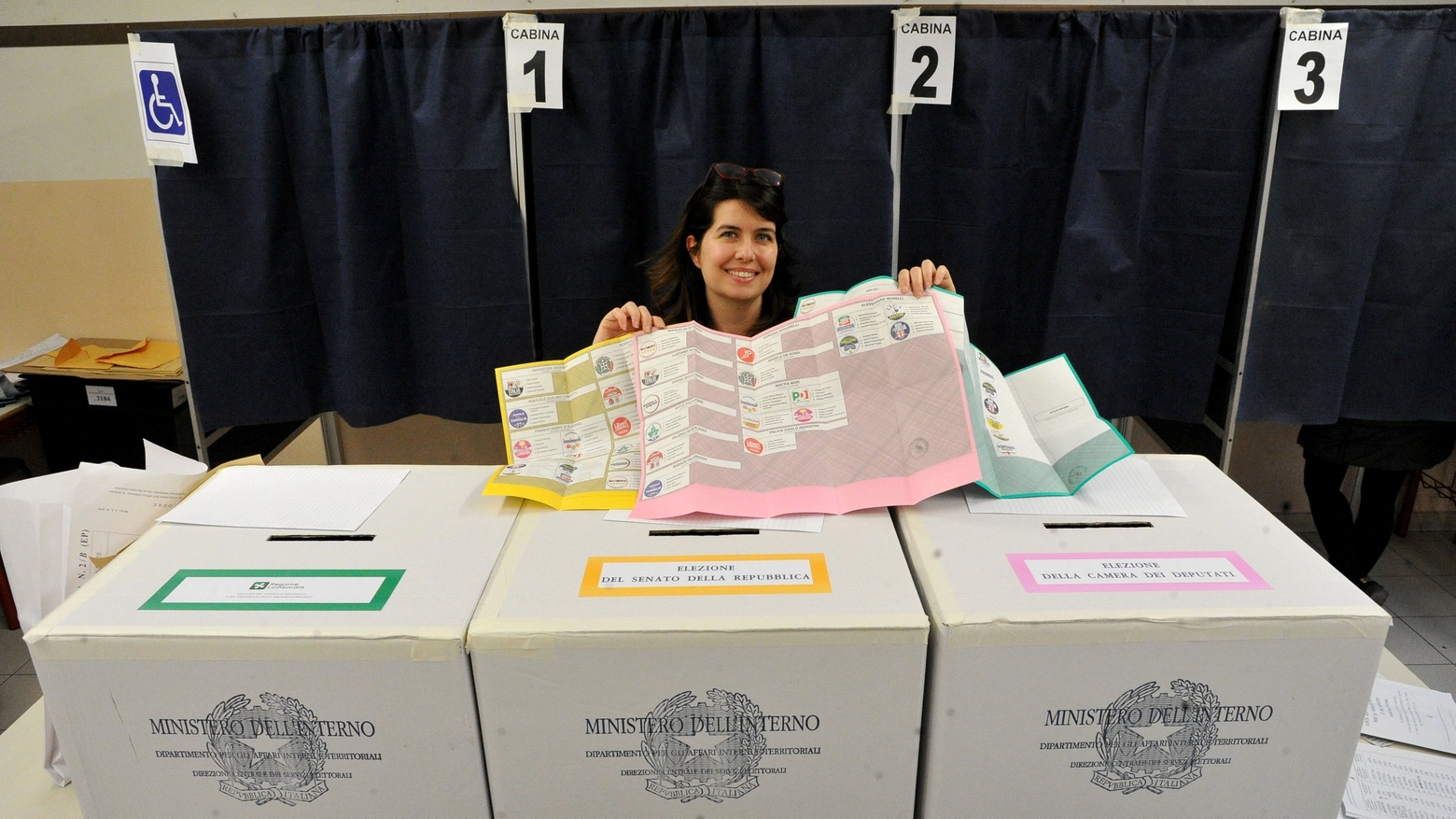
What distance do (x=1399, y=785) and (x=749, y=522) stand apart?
0.76 meters

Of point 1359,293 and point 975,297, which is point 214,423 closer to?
point 975,297

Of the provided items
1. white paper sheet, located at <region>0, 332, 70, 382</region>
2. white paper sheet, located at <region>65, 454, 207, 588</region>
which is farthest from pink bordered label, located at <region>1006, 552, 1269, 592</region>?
white paper sheet, located at <region>0, 332, 70, 382</region>

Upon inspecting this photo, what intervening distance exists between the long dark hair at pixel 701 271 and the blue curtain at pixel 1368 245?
4.36 feet

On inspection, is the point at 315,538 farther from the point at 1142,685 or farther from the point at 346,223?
the point at 346,223

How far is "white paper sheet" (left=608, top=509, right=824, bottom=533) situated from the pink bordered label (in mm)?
181

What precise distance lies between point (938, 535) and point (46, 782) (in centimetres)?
98

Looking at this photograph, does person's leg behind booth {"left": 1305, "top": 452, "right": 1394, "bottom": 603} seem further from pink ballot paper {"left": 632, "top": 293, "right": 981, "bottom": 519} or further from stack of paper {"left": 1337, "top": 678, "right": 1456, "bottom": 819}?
pink ballot paper {"left": 632, "top": 293, "right": 981, "bottom": 519}

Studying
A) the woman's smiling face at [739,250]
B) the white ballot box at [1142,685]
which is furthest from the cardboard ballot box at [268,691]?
the woman's smiling face at [739,250]

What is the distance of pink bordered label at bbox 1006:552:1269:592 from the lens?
2.32ft

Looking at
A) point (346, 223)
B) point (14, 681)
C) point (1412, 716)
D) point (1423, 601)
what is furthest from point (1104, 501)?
point (14, 681)

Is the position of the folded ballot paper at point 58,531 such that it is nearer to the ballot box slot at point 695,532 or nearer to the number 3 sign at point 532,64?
the ballot box slot at point 695,532

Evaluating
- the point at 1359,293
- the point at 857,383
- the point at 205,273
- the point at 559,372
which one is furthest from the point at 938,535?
the point at 205,273

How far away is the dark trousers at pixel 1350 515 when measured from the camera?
8.41ft

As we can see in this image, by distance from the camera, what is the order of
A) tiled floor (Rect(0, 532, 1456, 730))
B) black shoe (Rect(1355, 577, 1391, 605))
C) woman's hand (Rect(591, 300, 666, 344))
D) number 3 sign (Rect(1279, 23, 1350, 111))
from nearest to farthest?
woman's hand (Rect(591, 300, 666, 344))
number 3 sign (Rect(1279, 23, 1350, 111))
tiled floor (Rect(0, 532, 1456, 730))
black shoe (Rect(1355, 577, 1391, 605))
